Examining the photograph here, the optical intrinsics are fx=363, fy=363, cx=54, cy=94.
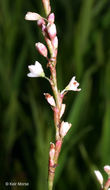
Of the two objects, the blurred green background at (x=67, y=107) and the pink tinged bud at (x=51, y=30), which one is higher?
the pink tinged bud at (x=51, y=30)

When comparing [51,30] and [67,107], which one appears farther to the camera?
[67,107]

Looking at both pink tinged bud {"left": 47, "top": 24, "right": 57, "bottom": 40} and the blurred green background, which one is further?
the blurred green background

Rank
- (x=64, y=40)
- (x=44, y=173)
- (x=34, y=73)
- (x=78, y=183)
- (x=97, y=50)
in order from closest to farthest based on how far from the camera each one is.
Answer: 1. (x=34, y=73)
2. (x=44, y=173)
3. (x=78, y=183)
4. (x=97, y=50)
5. (x=64, y=40)

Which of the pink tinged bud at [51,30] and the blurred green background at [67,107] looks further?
the blurred green background at [67,107]

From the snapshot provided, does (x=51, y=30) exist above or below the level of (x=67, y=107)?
above

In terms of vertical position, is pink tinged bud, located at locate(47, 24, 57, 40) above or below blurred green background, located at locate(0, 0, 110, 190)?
above

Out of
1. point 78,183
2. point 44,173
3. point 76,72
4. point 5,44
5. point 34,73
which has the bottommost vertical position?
point 78,183

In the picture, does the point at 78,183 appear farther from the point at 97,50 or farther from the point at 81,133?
the point at 97,50

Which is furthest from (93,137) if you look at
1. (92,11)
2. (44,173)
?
(92,11)
